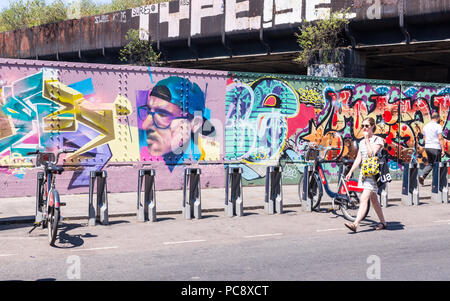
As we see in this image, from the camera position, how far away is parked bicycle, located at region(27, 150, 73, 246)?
8461 millimetres

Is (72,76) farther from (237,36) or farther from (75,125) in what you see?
(237,36)

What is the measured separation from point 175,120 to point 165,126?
327 millimetres

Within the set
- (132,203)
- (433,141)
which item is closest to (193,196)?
(132,203)

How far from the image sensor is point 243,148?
1642cm

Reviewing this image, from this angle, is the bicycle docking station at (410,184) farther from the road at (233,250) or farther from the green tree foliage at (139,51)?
the green tree foliage at (139,51)

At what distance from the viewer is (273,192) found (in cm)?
Result: 1224

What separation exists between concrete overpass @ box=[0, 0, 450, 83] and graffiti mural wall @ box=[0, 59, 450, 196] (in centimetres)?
371

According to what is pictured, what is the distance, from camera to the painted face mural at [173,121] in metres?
15.1

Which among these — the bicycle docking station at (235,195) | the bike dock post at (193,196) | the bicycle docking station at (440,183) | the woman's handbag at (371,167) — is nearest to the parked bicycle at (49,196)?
the bike dock post at (193,196)

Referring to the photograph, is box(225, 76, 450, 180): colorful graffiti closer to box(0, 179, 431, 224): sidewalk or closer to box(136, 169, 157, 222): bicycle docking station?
box(0, 179, 431, 224): sidewalk

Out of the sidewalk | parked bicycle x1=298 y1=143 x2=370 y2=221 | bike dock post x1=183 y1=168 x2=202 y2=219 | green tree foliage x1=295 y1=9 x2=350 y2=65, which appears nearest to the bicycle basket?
the sidewalk

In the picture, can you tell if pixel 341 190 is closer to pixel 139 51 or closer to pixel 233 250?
Result: pixel 233 250
